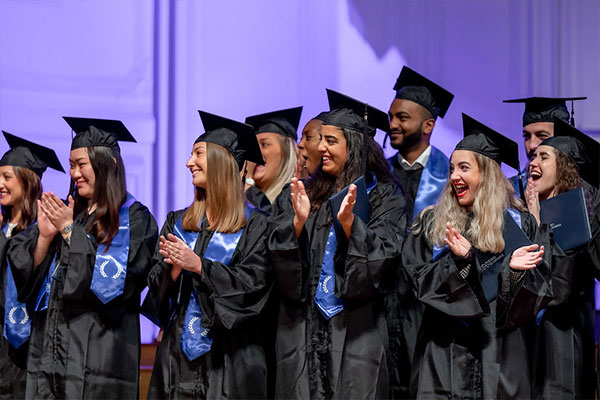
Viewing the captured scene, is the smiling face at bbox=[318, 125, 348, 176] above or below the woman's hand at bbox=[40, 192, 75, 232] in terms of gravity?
above

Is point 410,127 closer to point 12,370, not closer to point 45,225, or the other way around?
point 45,225

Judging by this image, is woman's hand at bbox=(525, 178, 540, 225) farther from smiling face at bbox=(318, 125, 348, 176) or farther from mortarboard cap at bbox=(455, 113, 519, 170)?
smiling face at bbox=(318, 125, 348, 176)

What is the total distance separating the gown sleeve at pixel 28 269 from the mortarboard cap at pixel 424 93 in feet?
8.73

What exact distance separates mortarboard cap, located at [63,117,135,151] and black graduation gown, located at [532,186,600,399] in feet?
9.10

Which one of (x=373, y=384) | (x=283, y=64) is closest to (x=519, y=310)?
(x=373, y=384)

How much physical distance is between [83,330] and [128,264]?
0.46m

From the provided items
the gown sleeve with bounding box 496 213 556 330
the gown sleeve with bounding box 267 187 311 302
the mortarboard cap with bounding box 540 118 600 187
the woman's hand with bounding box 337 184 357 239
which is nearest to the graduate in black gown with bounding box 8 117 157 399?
the gown sleeve with bounding box 267 187 311 302

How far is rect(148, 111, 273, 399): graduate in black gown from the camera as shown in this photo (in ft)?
14.0

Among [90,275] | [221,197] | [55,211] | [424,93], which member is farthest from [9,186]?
[424,93]

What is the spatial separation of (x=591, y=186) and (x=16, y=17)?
195 inches

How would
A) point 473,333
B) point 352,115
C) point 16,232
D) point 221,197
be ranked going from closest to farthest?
point 473,333, point 221,197, point 352,115, point 16,232

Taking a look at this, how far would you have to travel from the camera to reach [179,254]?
421 centimetres

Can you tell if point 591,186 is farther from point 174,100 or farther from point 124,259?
point 174,100

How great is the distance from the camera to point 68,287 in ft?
14.8
